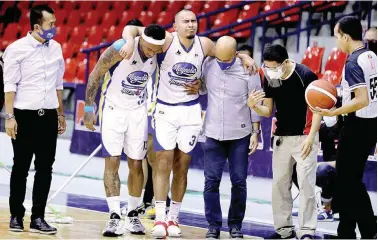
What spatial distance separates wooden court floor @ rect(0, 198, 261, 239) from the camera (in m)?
7.34

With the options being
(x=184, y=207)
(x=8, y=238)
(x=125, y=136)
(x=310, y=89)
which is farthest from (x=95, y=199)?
(x=310, y=89)

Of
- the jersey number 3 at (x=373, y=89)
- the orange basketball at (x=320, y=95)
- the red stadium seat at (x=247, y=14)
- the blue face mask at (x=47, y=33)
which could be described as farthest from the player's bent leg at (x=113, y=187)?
the red stadium seat at (x=247, y=14)

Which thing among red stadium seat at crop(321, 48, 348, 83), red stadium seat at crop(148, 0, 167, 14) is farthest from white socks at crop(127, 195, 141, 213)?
red stadium seat at crop(148, 0, 167, 14)

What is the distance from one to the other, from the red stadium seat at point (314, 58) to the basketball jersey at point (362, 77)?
6.86 m

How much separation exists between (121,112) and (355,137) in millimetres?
2130

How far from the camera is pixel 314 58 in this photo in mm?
13883

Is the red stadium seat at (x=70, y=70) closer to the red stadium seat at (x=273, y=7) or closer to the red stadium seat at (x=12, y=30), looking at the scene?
the red stadium seat at (x=12, y=30)

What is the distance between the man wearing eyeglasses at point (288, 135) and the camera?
287 inches

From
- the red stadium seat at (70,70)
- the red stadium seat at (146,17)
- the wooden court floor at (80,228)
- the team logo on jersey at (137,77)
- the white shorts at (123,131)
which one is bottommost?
the wooden court floor at (80,228)

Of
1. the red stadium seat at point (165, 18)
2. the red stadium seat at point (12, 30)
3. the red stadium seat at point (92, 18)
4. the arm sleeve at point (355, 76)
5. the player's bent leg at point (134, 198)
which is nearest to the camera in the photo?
the arm sleeve at point (355, 76)

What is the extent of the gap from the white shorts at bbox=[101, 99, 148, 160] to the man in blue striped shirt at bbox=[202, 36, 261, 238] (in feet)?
1.97

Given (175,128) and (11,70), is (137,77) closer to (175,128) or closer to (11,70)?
(175,128)

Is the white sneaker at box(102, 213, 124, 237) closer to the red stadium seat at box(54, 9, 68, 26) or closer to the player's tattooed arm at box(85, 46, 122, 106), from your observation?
the player's tattooed arm at box(85, 46, 122, 106)

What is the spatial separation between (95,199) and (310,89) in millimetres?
3782
